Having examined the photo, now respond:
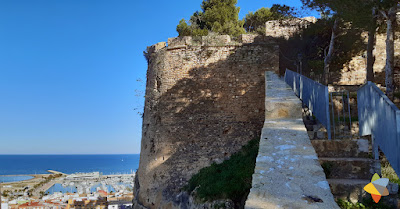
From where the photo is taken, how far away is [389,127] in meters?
3.98

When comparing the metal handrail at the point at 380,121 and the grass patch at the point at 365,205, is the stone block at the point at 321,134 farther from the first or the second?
the grass patch at the point at 365,205

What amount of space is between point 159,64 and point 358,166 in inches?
362

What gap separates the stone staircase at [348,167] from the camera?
396 centimetres

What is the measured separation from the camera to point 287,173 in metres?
3.33

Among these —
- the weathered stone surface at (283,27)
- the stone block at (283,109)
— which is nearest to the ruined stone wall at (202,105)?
the weathered stone surface at (283,27)

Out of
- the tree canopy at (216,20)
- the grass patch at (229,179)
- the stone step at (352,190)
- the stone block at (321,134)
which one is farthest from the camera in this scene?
the tree canopy at (216,20)

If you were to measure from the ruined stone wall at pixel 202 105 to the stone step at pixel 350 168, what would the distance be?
22.0 ft

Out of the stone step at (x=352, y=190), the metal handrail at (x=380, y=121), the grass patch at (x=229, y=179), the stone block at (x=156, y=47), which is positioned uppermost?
the stone block at (x=156, y=47)

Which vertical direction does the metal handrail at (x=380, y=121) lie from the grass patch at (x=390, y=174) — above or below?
above

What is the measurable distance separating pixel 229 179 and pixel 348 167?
5.01 m

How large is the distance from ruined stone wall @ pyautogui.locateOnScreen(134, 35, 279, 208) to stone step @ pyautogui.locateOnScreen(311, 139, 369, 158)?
20.5 feet

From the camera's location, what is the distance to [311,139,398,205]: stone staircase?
156 inches

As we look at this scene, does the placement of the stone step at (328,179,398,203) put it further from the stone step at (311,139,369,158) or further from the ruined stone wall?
the ruined stone wall

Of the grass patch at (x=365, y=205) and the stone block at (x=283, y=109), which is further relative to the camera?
the stone block at (x=283, y=109)
